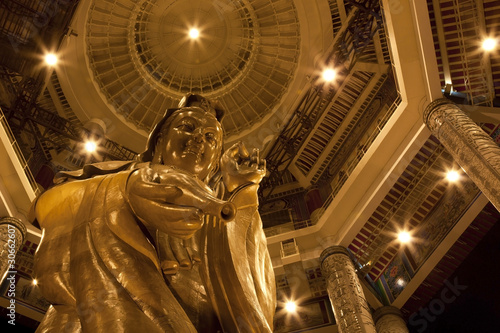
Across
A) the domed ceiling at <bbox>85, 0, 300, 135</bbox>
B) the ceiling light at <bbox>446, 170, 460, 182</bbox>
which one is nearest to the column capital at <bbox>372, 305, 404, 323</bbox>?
the ceiling light at <bbox>446, 170, 460, 182</bbox>

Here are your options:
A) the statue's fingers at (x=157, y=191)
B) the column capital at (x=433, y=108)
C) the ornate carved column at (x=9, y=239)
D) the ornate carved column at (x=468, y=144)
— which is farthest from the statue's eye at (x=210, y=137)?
the column capital at (x=433, y=108)

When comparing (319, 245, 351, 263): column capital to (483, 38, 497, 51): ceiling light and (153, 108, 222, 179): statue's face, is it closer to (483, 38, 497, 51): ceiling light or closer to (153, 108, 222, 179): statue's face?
(483, 38, 497, 51): ceiling light

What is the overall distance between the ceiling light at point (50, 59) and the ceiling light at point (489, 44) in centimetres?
983

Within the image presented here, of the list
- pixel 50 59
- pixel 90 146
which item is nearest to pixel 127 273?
pixel 50 59

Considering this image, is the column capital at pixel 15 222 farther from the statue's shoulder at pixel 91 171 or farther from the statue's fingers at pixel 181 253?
the statue's fingers at pixel 181 253

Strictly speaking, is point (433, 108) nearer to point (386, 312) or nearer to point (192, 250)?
point (386, 312)

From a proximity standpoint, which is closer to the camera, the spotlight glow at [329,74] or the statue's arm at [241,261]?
the statue's arm at [241,261]

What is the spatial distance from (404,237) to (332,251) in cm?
191

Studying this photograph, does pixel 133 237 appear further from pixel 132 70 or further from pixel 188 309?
pixel 132 70

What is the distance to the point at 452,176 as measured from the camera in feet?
33.4

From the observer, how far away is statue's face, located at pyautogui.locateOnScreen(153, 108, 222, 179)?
9.30 ft

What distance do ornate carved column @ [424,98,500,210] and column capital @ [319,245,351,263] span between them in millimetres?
3108

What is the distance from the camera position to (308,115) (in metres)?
12.7

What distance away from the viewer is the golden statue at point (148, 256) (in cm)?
190
